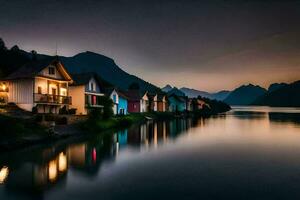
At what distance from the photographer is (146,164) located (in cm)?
1952

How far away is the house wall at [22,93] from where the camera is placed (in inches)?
1451

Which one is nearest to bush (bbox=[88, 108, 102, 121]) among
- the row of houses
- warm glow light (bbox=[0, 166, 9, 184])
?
the row of houses

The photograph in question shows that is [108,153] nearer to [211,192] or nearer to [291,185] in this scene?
[211,192]

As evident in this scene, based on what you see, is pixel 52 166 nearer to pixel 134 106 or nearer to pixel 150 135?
pixel 150 135

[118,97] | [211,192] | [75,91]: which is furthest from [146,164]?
[118,97]

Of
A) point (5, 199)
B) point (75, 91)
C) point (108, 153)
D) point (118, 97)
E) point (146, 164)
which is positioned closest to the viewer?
point (5, 199)

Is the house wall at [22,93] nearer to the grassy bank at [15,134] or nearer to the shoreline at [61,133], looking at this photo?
the shoreline at [61,133]

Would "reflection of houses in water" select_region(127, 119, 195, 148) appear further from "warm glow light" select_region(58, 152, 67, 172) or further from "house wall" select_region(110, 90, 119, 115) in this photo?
"house wall" select_region(110, 90, 119, 115)

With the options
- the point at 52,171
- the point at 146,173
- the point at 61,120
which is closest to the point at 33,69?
the point at 61,120

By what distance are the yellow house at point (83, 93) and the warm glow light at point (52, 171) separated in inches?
1135

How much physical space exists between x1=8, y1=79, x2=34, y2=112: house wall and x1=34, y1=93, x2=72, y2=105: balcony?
93cm

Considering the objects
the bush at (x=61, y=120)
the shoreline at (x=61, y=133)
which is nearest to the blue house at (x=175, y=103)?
the shoreline at (x=61, y=133)

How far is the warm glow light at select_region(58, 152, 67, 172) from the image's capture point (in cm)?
1753

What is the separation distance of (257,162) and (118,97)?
47170 mm
